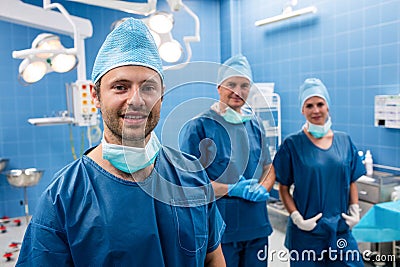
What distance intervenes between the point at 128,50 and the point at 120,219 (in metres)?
0.42

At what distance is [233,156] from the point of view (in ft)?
3.74

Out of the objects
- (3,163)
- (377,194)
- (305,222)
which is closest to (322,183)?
(305,222)

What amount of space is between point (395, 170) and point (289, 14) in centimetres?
179

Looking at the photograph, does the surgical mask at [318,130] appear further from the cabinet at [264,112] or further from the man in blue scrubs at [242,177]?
the cabinet at [264,112]

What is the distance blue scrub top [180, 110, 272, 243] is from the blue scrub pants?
0.03 metres

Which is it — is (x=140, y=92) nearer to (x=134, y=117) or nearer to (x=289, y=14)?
(x=134, y=117)

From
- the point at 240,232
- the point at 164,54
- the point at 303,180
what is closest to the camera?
the point at 240,232

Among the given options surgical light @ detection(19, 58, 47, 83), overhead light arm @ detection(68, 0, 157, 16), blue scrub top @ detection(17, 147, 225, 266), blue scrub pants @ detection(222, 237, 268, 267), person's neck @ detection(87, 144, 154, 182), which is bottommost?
blue scrub pants @ detection(222, 237, 268, 267)

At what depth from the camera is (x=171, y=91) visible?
897mm

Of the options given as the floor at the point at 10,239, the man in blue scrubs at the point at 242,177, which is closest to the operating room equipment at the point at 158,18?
the man in blue scrubs at the point at 242,177

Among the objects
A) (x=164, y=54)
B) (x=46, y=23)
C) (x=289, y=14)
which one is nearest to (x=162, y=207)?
(x=164, y=54)

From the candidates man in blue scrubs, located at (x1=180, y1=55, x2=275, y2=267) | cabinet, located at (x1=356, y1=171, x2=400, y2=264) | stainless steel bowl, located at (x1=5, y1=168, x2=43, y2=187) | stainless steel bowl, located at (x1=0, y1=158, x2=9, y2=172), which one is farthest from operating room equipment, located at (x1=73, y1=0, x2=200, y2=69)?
stainless steel bowl, located at (x1=0, y1=158, x2=9, y2=172)

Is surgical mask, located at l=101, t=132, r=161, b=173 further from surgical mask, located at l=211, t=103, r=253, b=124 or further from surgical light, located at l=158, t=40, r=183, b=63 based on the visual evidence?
surgical light, located at l=158, t=40, r=183, b=63

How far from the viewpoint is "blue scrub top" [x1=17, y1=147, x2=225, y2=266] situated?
3.15 feet
